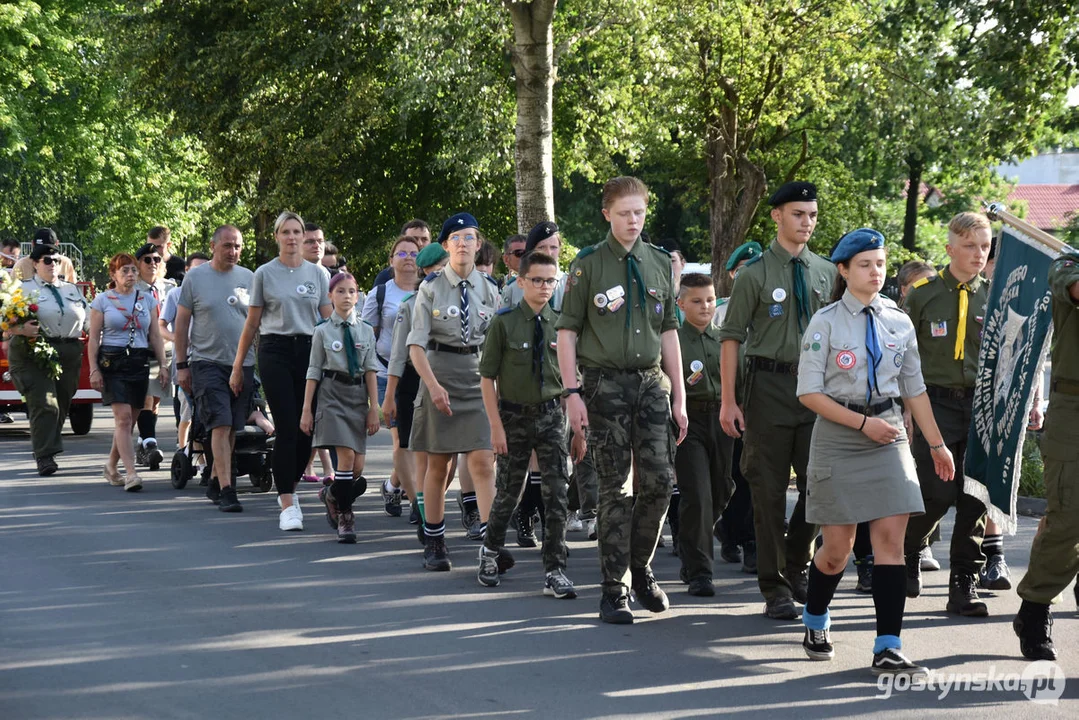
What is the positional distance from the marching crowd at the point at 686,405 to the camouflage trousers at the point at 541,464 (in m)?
0.01

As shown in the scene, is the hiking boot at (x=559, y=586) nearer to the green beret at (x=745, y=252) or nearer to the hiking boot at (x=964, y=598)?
the hiking boot at (x=964, y=598)

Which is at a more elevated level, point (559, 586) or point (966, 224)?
point (966, 224)

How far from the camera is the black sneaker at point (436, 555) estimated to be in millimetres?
8992

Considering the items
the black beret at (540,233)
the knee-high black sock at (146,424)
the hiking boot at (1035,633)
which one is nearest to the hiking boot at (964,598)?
the hiking boot at (1035,633)

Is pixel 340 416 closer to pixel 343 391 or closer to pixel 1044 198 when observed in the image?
pixel 343 391

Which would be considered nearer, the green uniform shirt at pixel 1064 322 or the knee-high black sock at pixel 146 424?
the green uniform shirt at pixel 1064 322

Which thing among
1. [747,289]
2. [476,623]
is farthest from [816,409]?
[476,623]

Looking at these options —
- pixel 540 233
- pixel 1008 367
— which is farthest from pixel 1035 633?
pixel 540 233

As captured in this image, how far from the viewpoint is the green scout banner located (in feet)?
22.7

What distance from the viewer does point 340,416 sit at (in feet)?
33.5

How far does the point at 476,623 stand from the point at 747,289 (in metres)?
2.15

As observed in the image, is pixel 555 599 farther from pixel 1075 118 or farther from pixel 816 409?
pixel 1075 118

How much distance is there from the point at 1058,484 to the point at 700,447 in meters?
2.34

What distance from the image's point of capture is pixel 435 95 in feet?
89.5
